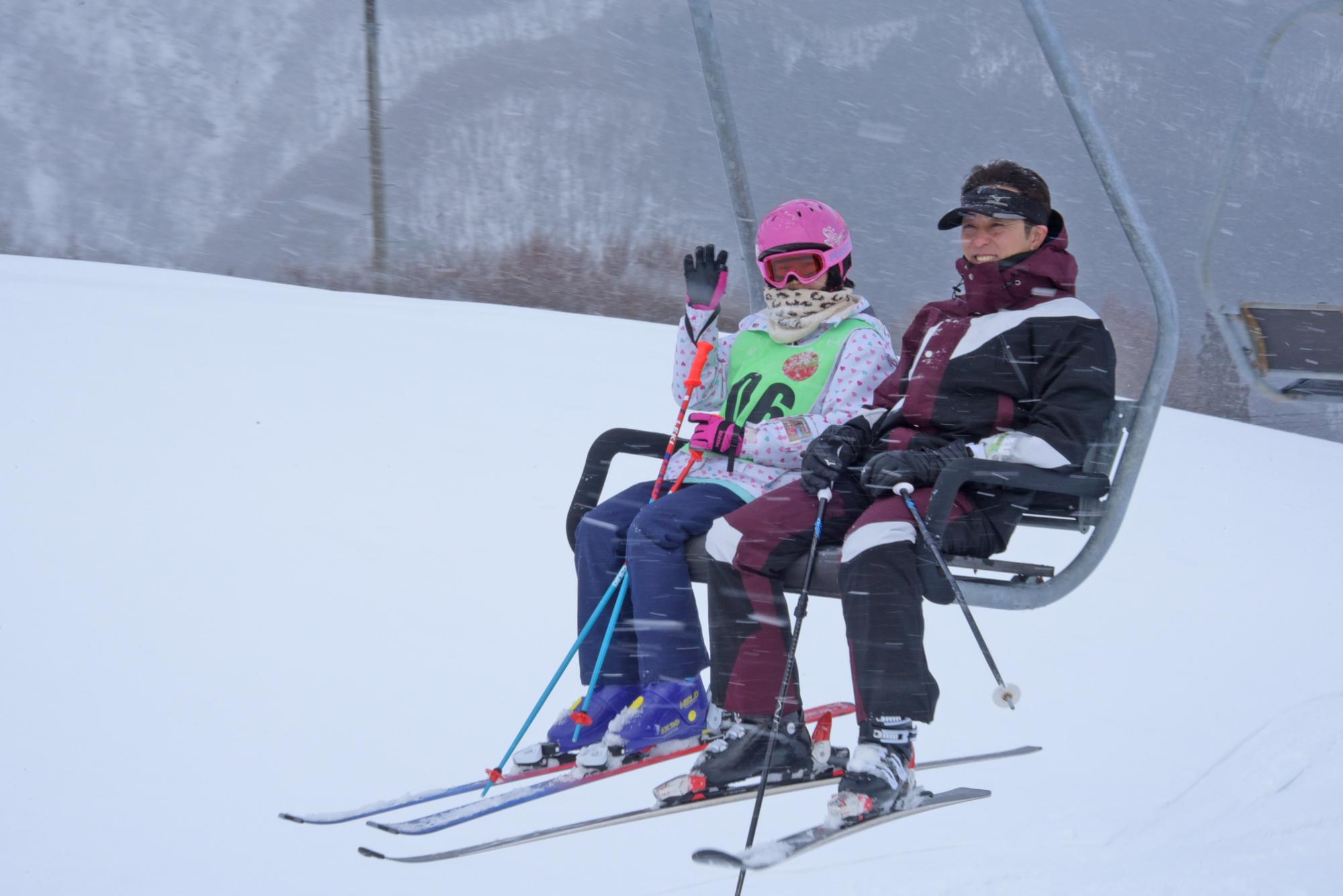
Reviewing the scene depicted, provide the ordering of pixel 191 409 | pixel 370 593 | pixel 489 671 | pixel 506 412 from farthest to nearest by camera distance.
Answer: pixel 506 412
pixel 191 409
pixel 370 593
pixel 489 671

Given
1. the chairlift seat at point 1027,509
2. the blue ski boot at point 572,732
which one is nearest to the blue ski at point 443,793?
the blue ski boot at point 572,732

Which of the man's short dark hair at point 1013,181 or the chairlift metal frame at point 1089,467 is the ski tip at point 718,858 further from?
the man's short dark hair at point 1013,181

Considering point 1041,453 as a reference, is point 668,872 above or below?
below

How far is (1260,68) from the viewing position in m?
2.75

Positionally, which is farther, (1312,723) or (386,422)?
(386,422)

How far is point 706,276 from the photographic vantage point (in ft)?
9.48

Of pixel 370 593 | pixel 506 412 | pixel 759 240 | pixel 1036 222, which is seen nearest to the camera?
pixel 1036 222

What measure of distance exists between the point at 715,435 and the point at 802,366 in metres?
0.30

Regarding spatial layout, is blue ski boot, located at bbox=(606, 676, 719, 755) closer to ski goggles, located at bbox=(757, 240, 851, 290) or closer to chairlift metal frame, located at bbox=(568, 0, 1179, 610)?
chairlift metal frame, located at bbox=(568, 0, 1179, 610)

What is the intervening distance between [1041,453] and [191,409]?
446 cm

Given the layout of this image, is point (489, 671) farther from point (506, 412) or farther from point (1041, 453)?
point (506, 412)

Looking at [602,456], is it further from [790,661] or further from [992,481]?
[992,481]

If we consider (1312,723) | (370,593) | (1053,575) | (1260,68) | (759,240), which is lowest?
(1312,723)

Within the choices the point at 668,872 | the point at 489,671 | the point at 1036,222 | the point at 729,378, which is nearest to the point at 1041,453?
the point at 1036,222
